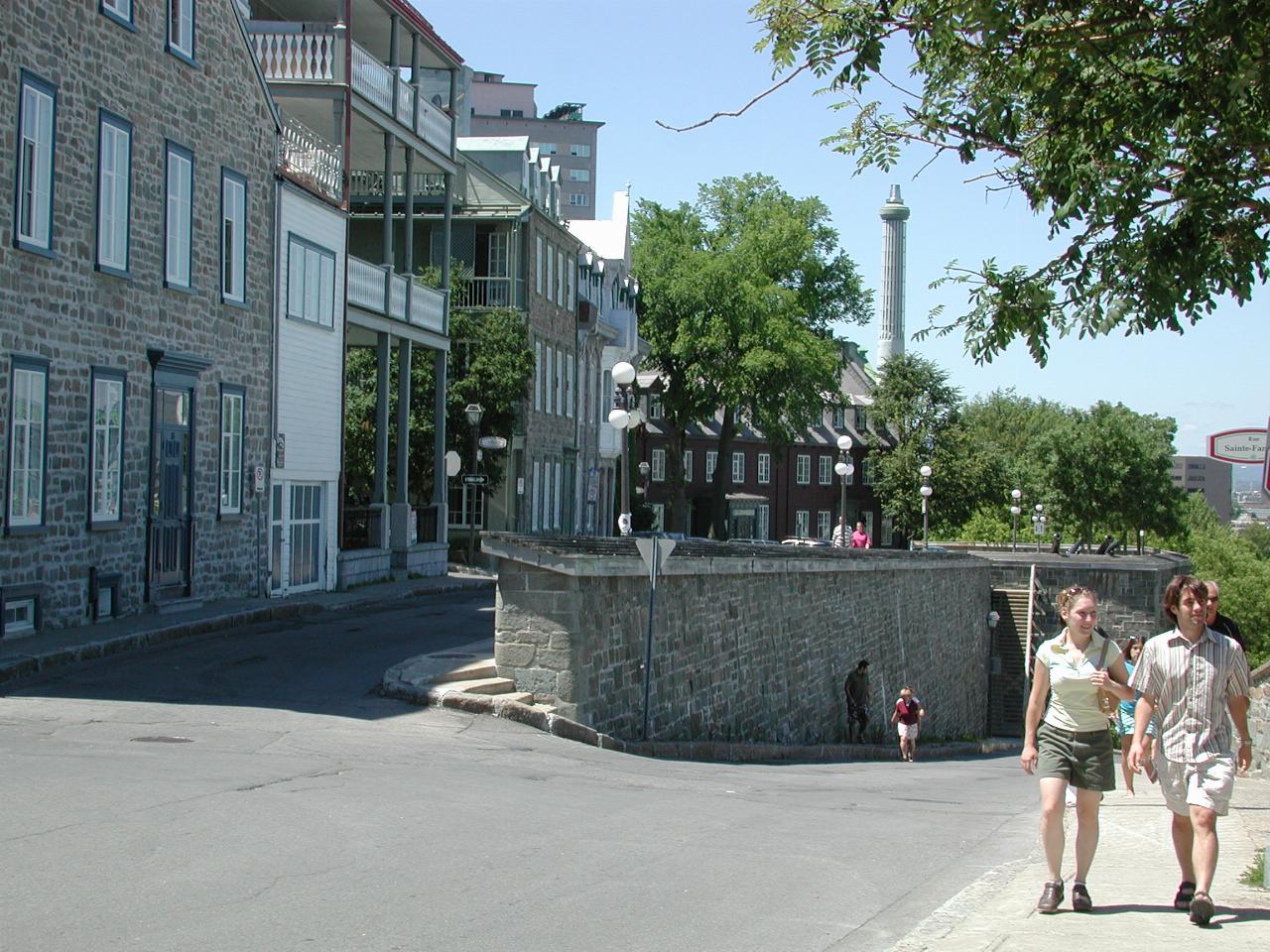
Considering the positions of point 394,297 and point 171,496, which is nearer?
point 171,496

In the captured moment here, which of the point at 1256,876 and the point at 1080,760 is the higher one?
the point at 1080,760

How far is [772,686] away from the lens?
22.4 metres

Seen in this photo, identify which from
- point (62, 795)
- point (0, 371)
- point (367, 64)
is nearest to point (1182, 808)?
point (62, 795)

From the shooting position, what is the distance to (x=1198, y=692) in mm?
7359

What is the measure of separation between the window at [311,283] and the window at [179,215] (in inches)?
159

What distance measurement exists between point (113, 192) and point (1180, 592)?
54.2 ft

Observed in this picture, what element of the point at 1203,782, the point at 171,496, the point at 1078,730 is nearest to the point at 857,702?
the point at 171,496

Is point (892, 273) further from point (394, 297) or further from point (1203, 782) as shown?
point (1203, 782)

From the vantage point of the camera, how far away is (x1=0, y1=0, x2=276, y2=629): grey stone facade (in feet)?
59.7

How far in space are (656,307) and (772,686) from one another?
4097 centimetres

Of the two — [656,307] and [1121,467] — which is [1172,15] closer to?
[656,307]

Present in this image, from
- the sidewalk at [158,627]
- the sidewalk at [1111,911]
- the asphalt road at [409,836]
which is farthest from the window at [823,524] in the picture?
the sidewalk at [1111,911]

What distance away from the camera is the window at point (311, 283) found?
2666 centimetres

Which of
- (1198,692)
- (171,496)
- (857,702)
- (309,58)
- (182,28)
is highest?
(309,58)
